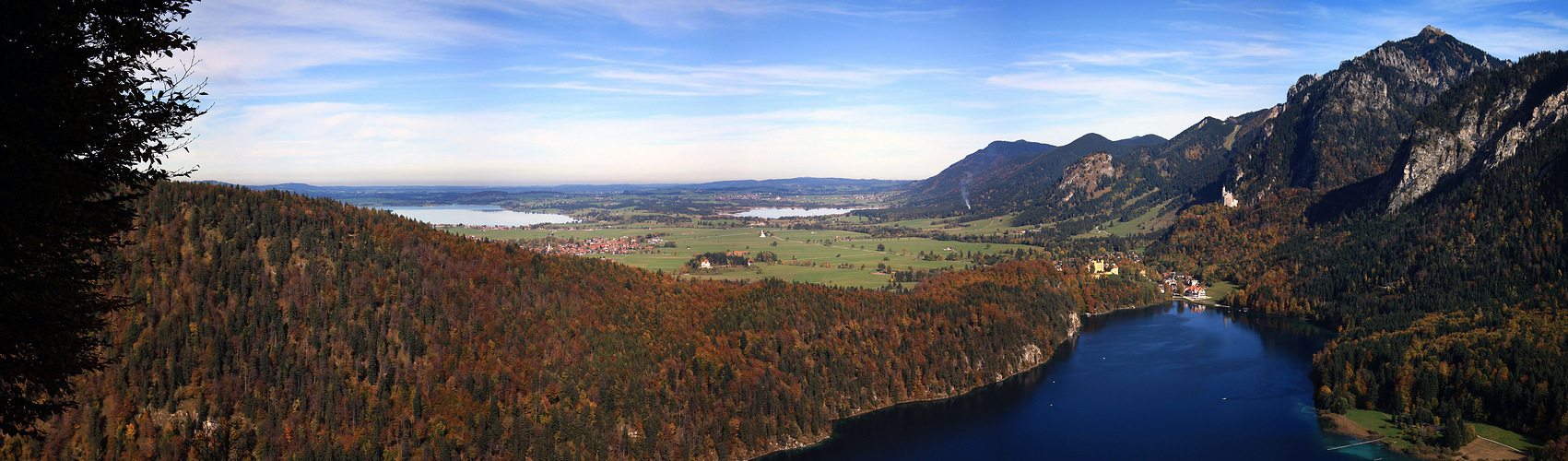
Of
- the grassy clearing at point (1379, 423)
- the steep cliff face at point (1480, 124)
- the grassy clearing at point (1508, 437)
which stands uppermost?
the steep cliff face at point (1480, 124)

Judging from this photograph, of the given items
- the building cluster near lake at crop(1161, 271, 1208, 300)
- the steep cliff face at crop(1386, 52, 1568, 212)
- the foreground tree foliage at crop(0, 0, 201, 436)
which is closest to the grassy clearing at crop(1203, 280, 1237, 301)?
the building cluster near lake at crop(1161, 271, 1208, 300)

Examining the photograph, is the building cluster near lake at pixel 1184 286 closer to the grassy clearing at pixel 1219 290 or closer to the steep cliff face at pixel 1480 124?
the grassy clearing at pixel 1219 290

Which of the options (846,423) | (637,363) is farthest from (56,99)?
(846,423)

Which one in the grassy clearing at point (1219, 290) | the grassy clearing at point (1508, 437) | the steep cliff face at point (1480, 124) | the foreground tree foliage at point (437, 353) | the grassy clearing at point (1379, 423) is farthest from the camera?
the grassy clearing at point (1219, 290)

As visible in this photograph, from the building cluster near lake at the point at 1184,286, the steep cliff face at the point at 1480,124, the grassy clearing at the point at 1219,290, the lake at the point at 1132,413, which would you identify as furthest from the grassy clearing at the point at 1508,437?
the steep cliff face at the point at 1480,124

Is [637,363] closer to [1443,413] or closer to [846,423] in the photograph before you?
[846,423]

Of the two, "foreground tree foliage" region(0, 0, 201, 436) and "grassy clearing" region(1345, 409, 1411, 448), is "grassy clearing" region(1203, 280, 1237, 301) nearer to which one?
"grassy clearing" region(1345, 409, 1411, 448)
